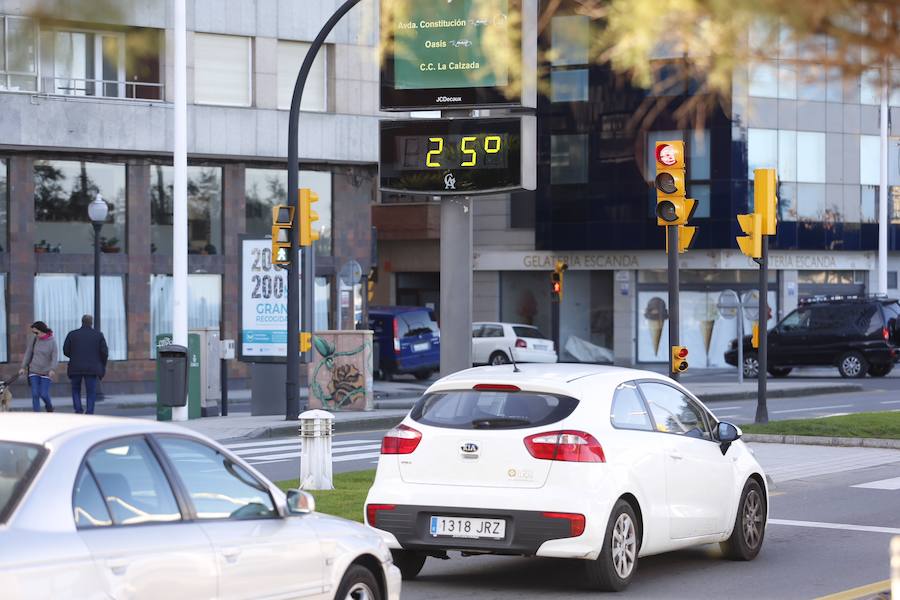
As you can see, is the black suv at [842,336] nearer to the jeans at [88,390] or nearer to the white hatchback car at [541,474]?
the jeans at [88,390]

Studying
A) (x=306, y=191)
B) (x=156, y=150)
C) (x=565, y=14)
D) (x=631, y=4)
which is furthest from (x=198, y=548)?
(x=156, y=150)

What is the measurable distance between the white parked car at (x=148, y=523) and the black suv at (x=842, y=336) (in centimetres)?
3503

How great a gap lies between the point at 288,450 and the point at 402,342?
814 inches

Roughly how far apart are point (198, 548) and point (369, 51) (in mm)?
2271

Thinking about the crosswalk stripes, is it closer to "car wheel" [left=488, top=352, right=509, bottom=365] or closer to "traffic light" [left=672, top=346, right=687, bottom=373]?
"traffic light" [left=672, top=346, right=687, bottom=373]

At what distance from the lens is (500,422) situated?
32.0 ft

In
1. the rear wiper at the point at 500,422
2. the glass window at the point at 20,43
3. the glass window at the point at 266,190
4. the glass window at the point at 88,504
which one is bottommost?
the rear wiper at the point at 500,422

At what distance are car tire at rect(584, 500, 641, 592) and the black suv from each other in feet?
105

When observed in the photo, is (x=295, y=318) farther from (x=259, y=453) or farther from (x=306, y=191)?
(x=259, y=453)

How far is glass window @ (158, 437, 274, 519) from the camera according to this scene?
6566 millimetres

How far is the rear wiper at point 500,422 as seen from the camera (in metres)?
9.73

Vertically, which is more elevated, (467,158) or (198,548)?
(467,158)

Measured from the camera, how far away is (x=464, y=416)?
32.5 ft

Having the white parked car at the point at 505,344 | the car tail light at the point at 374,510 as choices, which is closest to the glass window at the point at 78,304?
the white parked car at the point at 505,344
